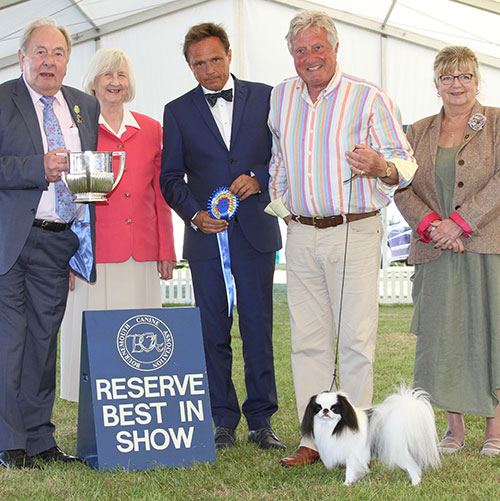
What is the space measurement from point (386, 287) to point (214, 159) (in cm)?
862

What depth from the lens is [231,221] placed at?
10.7 ft

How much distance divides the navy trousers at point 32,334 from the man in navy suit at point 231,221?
59cm

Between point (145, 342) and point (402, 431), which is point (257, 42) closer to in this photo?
point (145, 342)

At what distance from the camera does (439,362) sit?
315 cm

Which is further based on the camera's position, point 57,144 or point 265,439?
point 265,439

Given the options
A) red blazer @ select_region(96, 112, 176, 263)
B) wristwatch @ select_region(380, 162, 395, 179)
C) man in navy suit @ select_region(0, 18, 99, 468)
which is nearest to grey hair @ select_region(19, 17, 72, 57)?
man in navy suit @ select_region(0, 18, 99, 468)

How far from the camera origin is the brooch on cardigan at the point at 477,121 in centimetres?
308

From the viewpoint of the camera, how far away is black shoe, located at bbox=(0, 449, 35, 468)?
2.86 m

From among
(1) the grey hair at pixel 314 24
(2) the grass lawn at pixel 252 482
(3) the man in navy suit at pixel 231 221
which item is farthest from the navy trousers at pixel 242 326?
(1) the grey hair at pixel 314 24

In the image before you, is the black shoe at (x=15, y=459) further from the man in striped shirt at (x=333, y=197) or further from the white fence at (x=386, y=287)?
the white fence at (x=386, y=287)

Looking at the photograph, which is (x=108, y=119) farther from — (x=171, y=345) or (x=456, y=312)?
(x=456, y=312)

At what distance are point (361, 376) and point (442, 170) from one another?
100cm

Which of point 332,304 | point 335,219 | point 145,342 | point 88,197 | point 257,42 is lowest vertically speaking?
point 145,342

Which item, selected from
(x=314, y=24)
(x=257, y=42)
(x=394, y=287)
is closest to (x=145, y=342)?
(x=314, y=24)
